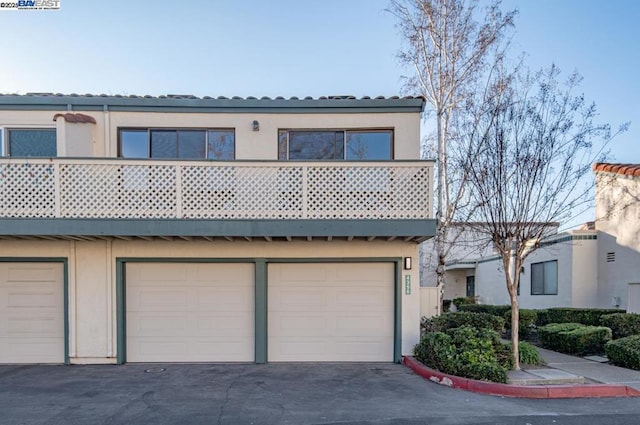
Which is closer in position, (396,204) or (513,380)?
(513,380)

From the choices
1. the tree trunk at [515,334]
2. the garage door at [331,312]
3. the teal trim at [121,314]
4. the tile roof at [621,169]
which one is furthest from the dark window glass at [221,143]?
the tile roof at [621,169]

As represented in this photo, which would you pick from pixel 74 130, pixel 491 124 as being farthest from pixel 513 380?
pixel 74 130

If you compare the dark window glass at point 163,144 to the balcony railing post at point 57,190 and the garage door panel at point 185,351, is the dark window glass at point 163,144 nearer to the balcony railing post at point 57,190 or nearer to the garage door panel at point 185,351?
the balcony railing post at point 57,190

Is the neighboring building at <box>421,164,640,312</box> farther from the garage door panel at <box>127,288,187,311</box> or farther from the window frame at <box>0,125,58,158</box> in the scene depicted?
the window frame at <box>0,125,58,158</box>

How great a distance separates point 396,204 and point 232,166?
3356mm

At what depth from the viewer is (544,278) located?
15.4m

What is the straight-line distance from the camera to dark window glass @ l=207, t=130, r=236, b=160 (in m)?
9.39

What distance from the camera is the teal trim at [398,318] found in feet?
28.5

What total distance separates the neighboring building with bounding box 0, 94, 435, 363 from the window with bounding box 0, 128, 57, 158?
2 cm

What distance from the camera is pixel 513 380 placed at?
678cm

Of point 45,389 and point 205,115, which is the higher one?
point 205,115

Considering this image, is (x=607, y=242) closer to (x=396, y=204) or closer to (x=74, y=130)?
(x=396, y=204)

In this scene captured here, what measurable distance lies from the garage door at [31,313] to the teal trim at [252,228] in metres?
1.73

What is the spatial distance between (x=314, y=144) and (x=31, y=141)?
663 cm
